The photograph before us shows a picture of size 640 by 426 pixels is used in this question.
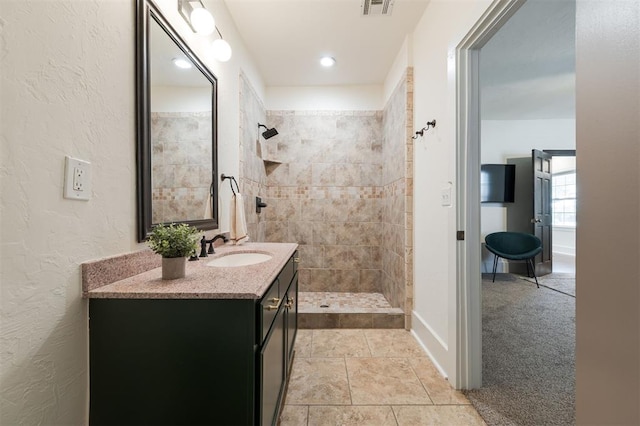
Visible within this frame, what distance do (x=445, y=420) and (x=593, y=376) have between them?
0.88 m

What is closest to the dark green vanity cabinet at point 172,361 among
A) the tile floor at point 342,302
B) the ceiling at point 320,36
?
the tile floor at point 342,302

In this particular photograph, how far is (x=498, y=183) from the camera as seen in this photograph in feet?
13.6

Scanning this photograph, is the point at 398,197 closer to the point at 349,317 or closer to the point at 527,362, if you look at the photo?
the point at 349,317

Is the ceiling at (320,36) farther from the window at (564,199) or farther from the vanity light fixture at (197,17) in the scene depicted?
the window at (564,199)

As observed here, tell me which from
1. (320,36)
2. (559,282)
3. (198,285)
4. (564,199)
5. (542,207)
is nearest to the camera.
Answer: (198,285)

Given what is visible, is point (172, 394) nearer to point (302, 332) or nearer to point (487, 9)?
point (302, 332)

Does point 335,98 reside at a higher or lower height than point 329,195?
higher

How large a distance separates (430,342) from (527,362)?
644mm

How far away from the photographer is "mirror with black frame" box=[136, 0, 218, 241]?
42.1 inches

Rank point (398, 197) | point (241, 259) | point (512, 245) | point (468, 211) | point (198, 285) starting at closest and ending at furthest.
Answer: point (198, 285), point (468, 211), point (241, 259), point (398, 197), point (512, 245)

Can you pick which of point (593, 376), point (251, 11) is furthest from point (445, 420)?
point (251, 11)

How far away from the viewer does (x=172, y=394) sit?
796 millimetres

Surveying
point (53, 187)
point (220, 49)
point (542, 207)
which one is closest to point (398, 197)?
point (220, 49)

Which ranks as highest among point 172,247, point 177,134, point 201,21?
point 201,21
